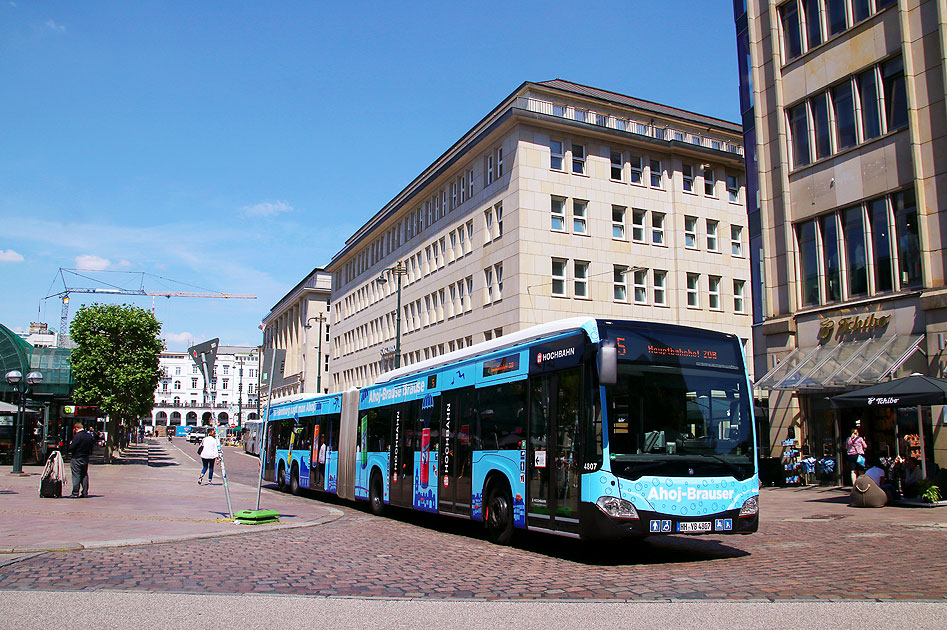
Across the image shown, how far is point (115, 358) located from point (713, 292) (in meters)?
33.6

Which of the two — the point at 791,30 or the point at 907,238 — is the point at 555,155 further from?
the point at 907,238

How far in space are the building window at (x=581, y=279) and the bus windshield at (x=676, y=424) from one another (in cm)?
3507

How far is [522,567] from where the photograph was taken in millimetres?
10273

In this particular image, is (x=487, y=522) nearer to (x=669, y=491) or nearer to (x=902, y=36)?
(x=669, y=491)

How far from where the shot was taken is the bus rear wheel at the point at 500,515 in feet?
40.6

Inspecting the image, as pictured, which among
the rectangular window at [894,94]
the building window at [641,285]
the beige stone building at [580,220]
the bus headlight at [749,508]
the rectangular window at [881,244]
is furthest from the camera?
the building window at [641,285]

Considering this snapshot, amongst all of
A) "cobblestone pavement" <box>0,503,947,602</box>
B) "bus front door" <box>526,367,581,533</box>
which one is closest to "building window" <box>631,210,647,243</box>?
"cobblestone pavement" <box>0,503,947,602</box>

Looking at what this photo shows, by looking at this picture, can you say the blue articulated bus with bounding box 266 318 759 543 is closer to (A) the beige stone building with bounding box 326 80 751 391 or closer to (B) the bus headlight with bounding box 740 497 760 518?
(B) the bus headlight with bounding box 740 497 760 518

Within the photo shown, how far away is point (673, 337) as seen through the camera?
433 inches

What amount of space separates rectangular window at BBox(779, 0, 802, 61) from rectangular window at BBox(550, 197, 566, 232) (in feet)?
65.5

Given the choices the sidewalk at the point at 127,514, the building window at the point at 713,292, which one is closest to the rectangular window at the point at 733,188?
the building window at the point at 713,292

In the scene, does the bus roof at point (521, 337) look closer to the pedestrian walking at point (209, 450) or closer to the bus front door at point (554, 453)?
the bus front door at point (554, 453)

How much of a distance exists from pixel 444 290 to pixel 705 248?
53.7 feet

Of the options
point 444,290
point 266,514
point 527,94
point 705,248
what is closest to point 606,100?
point 527,94
